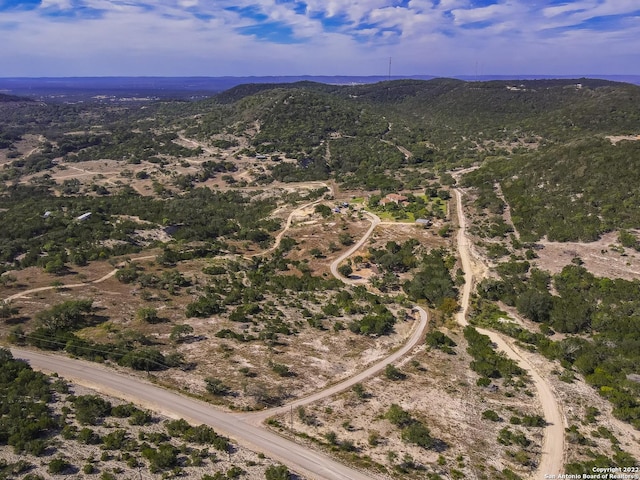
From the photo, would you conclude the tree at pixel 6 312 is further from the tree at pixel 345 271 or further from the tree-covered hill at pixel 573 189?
the tree-covered hill at pixel 573 189

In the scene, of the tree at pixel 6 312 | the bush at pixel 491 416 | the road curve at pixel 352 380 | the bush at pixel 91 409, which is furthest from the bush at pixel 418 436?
the tree at pixel 6 312

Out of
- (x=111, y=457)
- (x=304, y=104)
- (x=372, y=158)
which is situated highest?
(x=304, y=104)

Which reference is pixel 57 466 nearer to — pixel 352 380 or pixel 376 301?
pixel 352 380

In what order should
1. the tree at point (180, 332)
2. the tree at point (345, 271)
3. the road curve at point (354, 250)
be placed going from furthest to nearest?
the tree at point (345, 271) → the road curve at point (354, 250) → the tree at point (180, 332)

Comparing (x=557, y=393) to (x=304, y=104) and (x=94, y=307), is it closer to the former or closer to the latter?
(x=94, y=307)

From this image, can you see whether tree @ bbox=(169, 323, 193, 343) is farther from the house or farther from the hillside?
the house

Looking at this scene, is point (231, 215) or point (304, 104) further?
point (304, 104)

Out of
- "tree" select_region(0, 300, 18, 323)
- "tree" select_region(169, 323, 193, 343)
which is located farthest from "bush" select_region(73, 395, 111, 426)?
"tree" select_region(0, 300, 18, 323)

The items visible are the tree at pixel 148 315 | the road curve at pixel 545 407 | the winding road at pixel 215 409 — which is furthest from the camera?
the tree at pixel 148 315

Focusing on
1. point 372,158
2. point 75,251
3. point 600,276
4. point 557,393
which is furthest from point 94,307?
point 372,158
